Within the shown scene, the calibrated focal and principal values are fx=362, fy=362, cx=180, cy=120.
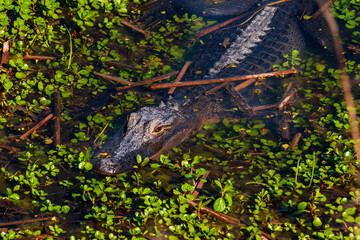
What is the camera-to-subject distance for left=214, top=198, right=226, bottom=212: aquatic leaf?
10.4ft

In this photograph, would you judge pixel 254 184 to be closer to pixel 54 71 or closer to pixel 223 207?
pixel 223 207

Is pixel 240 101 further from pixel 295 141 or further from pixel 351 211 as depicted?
pixel 351 211

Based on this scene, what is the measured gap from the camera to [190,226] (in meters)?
3.08

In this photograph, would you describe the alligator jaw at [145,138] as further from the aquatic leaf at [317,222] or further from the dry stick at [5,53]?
the dry stick at [5,53]

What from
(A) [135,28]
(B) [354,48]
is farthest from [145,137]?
(B) [354,48]

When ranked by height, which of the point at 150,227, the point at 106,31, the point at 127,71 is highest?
the point at 106,31

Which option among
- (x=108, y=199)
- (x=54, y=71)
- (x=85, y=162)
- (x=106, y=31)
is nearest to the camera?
(x=108, y=199)

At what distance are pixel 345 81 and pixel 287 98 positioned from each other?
1.04 metres

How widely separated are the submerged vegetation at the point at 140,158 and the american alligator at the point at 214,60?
0.22 metres

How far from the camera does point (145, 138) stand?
169 inches

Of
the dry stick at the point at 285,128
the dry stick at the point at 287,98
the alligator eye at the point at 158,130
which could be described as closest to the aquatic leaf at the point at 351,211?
the dry stick at the point at 285,128

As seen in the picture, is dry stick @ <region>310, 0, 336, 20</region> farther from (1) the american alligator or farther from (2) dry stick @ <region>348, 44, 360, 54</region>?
(2) dry stick @ <region>348, 44, 360, 54</region>

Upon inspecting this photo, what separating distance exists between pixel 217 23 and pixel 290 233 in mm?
4655

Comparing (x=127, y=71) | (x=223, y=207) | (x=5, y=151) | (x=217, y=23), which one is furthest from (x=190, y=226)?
(x=217, y=23)
